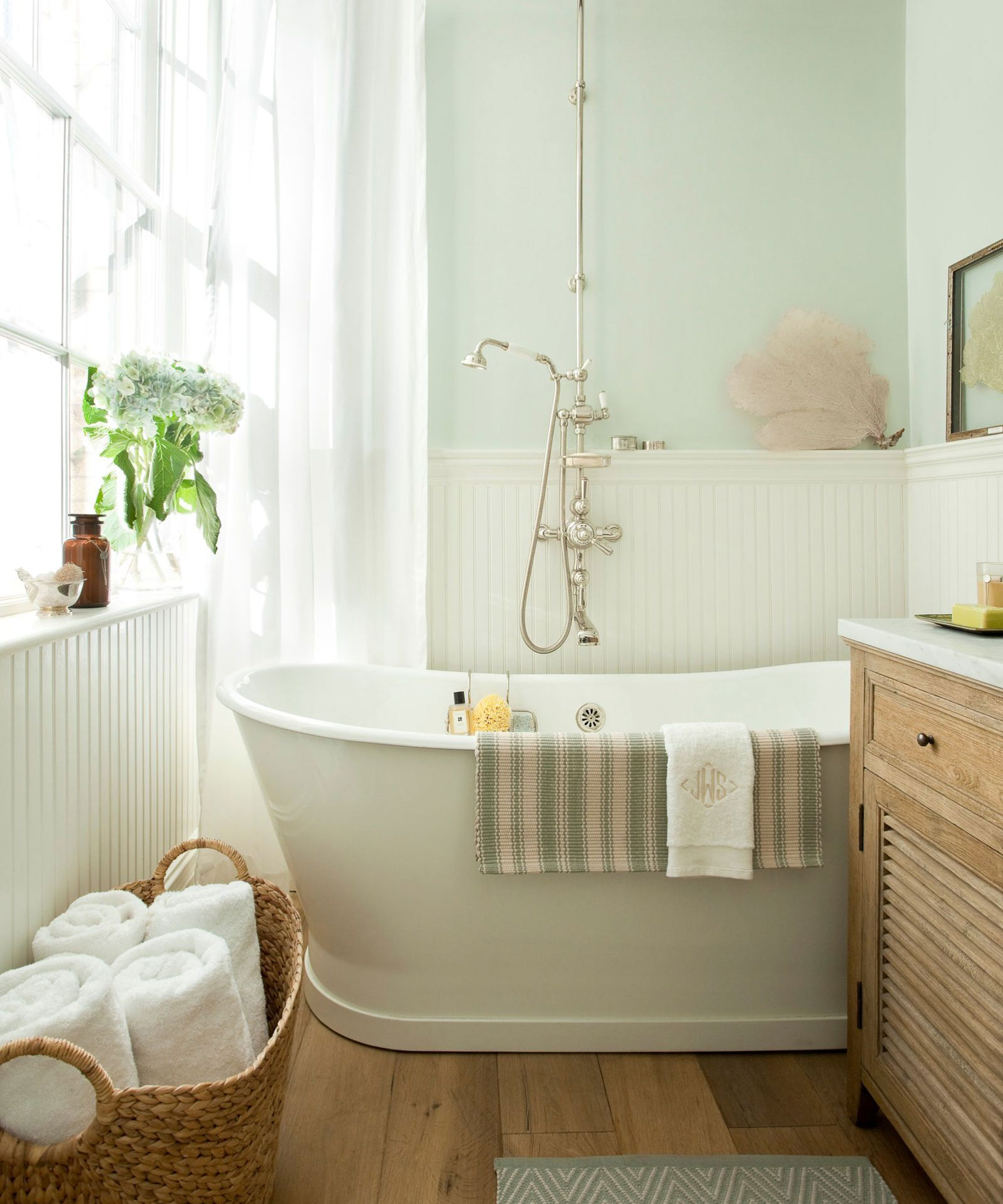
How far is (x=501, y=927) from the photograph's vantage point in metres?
1.65

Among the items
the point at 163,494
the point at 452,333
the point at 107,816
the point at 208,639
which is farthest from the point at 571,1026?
the point at 452,333

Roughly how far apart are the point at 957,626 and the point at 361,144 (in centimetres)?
190

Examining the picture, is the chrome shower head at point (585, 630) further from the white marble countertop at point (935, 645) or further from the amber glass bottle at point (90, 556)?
the amber glass bottle at point (90, 556)

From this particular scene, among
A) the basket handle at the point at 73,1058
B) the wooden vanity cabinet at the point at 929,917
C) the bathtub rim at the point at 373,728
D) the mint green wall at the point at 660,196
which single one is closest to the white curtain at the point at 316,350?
the bathtub rim at the point at 373,728

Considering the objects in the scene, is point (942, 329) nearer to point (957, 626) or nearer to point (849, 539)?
point (849, 539)

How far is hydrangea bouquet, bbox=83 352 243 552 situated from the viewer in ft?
5.89

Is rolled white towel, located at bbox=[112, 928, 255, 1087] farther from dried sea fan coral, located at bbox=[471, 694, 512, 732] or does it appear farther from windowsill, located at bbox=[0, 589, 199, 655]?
dried sea fan coral, located at bbox=[471, 694, 512, 732]

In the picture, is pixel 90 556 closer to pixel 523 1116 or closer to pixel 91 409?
pixel 91 409

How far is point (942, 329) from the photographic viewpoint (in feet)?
7.85

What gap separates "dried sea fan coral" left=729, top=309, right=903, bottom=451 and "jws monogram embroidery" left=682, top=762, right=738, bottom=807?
131cm

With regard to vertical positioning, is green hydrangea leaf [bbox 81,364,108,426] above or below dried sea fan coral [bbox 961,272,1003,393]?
below

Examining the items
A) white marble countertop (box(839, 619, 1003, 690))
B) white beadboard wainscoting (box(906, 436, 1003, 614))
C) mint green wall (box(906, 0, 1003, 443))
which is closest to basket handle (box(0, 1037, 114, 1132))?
white marble countertop (box(839, 619, 1003, 690))

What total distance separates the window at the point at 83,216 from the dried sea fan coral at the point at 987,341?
1970 mm

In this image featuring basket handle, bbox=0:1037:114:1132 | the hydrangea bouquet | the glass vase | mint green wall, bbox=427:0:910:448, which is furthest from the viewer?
mint green wall, bbox=427:0:910:448
